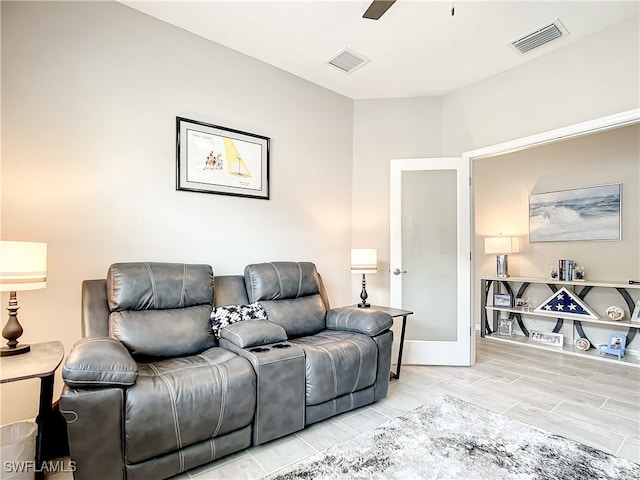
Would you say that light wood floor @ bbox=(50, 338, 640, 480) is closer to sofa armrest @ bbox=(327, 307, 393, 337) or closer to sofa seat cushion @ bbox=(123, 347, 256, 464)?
sofa seat cushion @ bbox=(123, 347, 256, 464)

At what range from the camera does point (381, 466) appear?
1.83 m

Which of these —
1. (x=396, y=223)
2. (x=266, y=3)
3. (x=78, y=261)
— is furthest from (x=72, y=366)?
(x=396, y=223)

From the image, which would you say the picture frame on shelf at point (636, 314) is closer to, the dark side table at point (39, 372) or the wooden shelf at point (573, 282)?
the wooden shelf at point (573, 282)

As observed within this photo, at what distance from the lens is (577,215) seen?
4.38 meters

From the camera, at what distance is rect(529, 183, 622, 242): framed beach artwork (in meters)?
4.11

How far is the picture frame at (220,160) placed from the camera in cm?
278

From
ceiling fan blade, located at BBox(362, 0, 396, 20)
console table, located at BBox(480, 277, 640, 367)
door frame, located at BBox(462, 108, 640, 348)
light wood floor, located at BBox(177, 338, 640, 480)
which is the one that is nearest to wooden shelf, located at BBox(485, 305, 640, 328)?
console table, located at BBox(480, 277, 640, 367)

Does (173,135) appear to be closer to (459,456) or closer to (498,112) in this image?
(459,456)

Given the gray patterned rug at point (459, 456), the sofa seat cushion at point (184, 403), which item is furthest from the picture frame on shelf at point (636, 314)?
the sofa seat cushion at point (184, 403)

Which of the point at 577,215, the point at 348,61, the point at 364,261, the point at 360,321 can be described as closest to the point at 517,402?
the point at 360,321

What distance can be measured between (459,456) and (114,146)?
299 cm

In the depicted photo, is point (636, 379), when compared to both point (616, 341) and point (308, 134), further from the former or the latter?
point (308, 134)

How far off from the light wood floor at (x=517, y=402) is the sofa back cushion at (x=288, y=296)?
0.75 meters

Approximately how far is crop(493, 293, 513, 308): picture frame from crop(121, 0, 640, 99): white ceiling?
9.74 feet
